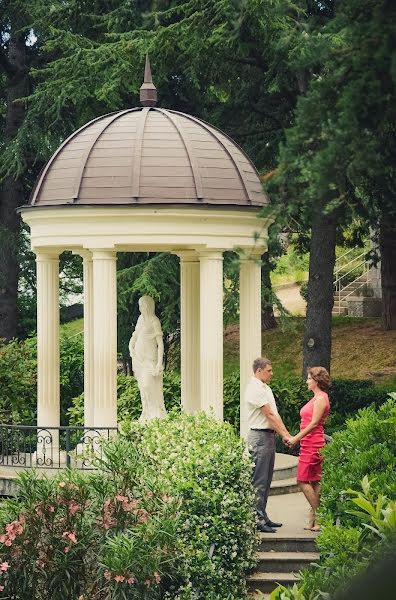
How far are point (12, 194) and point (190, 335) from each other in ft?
42.9

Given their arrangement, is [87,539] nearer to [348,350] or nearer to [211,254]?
[211,254]

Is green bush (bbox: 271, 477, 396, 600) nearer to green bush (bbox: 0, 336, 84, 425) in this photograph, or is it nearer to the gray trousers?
the gray trousers

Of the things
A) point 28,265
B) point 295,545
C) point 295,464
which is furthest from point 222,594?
point 28,265

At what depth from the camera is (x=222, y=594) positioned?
15.4 meters

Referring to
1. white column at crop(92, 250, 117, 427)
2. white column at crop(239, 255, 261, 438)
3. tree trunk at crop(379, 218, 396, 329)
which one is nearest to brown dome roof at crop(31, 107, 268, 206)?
white column at crop(92, 250, 117, 427)

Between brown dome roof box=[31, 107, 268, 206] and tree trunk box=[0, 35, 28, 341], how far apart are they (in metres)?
13.1

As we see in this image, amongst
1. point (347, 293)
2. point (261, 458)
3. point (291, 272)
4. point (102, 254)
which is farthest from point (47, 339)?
point (291, 272)

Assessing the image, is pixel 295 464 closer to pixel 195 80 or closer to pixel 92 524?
pixel 92 524

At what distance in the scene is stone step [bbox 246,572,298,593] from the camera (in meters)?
16.1

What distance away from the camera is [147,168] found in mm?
20375

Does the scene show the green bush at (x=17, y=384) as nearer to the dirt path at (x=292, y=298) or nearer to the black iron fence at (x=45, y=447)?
the black iron fence at (x=45, y=447)

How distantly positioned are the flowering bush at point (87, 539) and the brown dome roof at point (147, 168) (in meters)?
5.96

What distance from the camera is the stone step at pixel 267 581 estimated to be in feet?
52.9

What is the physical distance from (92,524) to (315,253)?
13.9 meters
